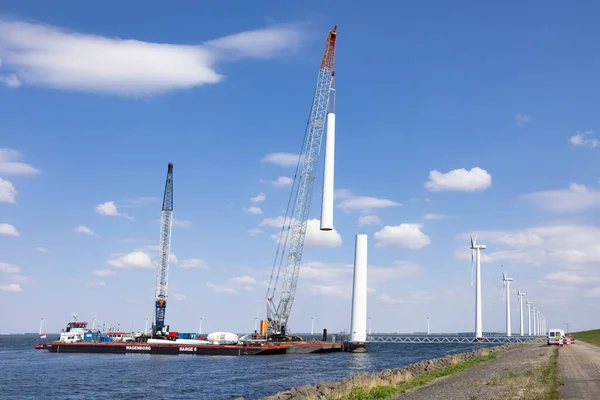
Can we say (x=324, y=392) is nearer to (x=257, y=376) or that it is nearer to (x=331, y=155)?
(x=257, y=376)

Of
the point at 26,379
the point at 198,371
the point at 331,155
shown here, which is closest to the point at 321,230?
the point at 331,155

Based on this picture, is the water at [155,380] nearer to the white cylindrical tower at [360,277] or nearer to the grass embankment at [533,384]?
the grass embankment at [533,384]

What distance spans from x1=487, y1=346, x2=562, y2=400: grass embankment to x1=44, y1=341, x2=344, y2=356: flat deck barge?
107m

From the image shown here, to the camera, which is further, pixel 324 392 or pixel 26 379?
pixel 26 379

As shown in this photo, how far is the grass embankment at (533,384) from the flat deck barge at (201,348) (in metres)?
107

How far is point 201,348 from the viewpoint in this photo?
164625mm

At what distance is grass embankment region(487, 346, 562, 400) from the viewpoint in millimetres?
40781

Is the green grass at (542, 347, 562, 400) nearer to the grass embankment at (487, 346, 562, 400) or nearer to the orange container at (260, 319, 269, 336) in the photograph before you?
the grass embankment at (487, 346, 562, 400)

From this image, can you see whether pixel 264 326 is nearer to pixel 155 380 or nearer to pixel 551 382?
pixel 155 380

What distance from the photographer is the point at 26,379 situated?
9444 cm

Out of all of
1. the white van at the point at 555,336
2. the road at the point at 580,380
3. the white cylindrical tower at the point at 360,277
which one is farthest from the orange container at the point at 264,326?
the road at the point at 580,380

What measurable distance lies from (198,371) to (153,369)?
11.4m

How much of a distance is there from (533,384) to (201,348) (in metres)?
130

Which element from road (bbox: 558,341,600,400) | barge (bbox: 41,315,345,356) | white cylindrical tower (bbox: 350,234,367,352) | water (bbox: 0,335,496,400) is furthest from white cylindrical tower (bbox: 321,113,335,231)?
road (bbox: 558,341,600,400)
